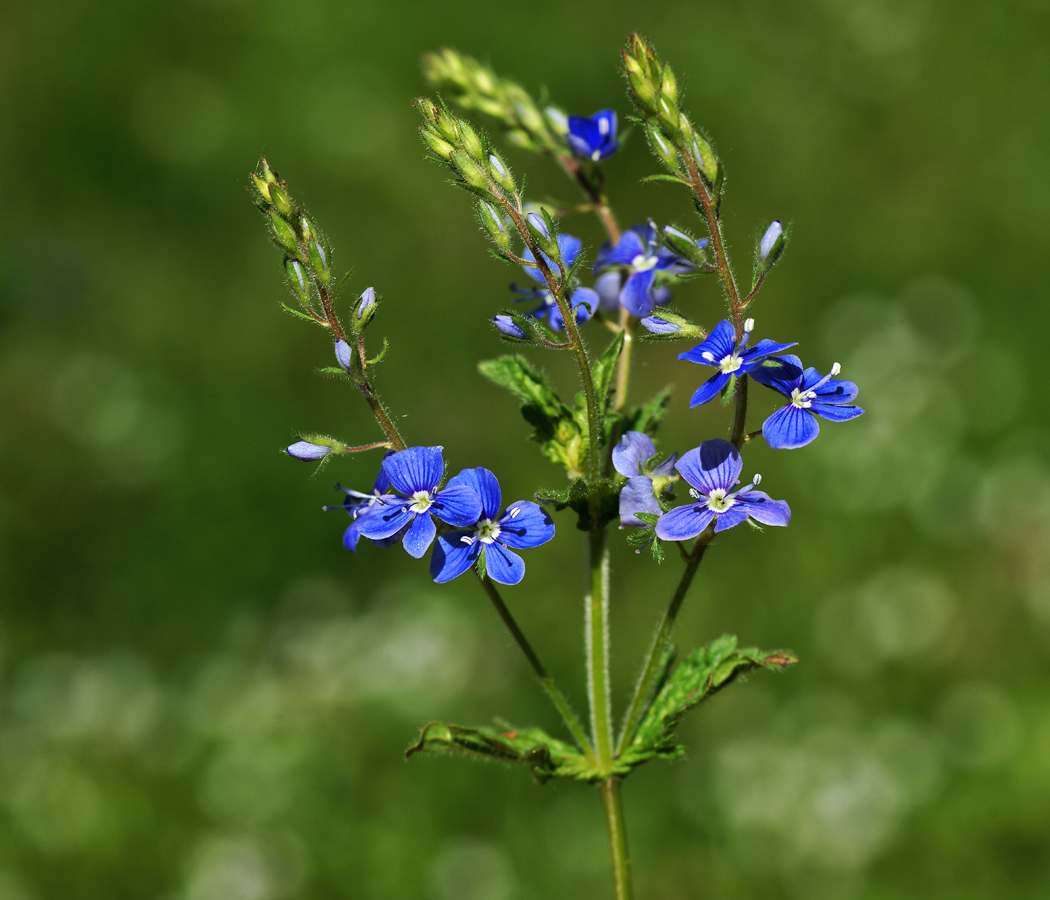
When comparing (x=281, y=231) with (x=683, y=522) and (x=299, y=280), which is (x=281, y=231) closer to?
(x=299, y=280)

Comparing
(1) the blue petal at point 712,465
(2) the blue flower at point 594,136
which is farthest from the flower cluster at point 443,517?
(2) the blue flower at point 594,136

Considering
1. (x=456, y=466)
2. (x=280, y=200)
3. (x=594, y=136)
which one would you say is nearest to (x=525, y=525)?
(x=280, y=200)

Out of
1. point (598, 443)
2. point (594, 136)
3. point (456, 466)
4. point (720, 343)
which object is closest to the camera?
point (720, 343)

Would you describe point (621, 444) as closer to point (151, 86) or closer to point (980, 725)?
point (980, 725)

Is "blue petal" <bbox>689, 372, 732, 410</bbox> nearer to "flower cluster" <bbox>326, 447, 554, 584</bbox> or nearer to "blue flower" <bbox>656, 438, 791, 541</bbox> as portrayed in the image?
"blue flower" <bbox>656, 438, 791, 541</bbox>

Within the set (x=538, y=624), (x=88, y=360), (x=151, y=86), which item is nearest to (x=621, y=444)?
(x=538, y=624)

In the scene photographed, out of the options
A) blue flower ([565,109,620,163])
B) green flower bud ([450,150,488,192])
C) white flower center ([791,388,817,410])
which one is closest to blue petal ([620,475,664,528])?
white flower center ([791,388,817,410])

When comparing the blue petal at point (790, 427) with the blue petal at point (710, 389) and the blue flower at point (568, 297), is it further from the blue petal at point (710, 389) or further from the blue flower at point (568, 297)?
the blue flower at point (568, 297)
